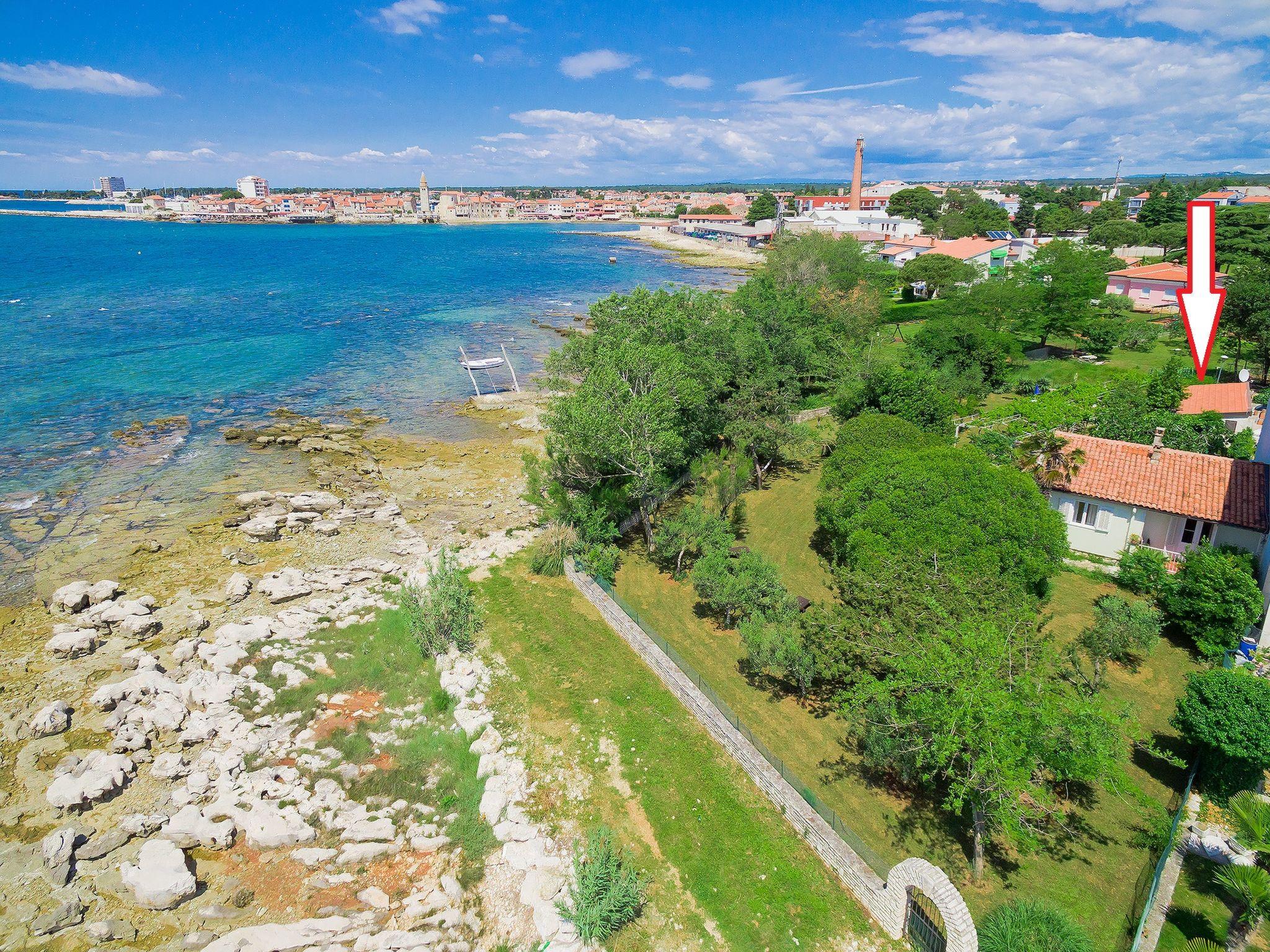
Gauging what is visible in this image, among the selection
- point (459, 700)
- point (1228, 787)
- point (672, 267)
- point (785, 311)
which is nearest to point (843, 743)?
point (1228, 787)

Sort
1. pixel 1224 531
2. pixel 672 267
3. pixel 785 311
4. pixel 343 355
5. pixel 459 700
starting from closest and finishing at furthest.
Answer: pixel 459 700, pixel 1224 531, pixel 785 311, pixel 343 355, pixel 672 267

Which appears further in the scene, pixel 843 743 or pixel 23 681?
pixel 23 681

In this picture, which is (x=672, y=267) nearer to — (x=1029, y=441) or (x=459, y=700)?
(x=1029, y=441)

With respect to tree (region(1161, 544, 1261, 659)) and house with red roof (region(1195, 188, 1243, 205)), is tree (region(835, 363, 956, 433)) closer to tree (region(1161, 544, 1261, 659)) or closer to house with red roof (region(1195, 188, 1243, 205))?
tree (region(1161, 544, 1261, 659))

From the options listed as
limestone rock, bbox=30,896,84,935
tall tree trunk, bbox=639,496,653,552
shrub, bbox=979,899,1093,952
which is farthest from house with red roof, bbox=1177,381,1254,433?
limestone rock, bbox=30,896,84,935

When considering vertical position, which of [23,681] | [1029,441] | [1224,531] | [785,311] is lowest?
[23,681]

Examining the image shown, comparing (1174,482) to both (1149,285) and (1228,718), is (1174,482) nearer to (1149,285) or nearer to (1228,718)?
(1228,718)

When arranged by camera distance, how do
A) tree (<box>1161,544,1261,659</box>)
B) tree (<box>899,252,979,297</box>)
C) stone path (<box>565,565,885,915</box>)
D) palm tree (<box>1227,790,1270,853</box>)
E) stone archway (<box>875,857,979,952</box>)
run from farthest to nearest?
1. tree (<box>899,252,979,297</box>)
2. tree (<box>1161,544,1261,659</box>)
3. stone path (<box>565,565,885,915</box>)
4. stone archway (<box>875,857,979,952</box>)
5. palm tree (<box>1227,790,1270,853</box>)
